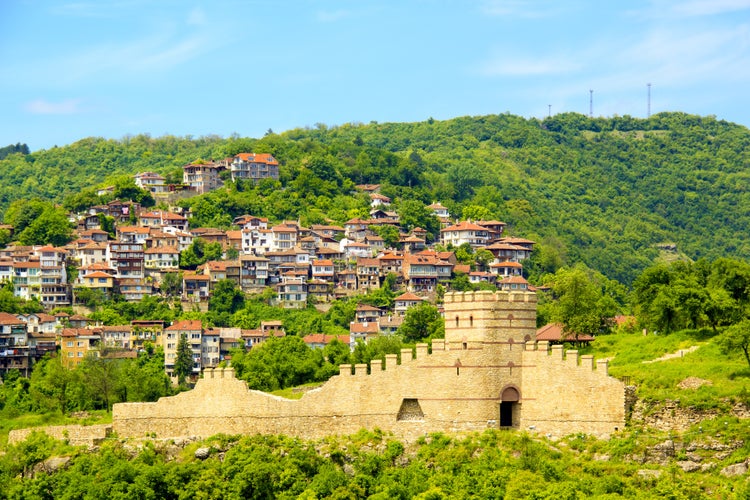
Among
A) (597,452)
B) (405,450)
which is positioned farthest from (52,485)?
(597,452)

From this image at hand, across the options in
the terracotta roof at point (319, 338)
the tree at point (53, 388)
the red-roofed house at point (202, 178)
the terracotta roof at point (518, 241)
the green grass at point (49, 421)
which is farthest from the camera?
the red-roofed house at point (202, 178)

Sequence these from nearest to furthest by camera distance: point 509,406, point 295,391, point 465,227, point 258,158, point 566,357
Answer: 1. point 566,357
2. point 509,406
3. point 295,391
4. point 465,227
5. point 258,158

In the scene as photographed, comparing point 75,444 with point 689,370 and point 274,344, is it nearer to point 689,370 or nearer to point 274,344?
point 689,370

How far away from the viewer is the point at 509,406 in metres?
56.8

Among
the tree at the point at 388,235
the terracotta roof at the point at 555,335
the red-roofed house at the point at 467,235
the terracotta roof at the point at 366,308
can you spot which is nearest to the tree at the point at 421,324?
the terracotta roof at the point at 366,308

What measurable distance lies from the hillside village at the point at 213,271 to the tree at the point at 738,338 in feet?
186

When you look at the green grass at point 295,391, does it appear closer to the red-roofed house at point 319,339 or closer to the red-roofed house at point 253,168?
the red-roofed house at point 319,339

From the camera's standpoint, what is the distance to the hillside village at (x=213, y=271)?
4680 inches

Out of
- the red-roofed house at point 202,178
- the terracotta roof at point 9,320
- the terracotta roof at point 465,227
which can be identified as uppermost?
the red-roofed house at point 202,178

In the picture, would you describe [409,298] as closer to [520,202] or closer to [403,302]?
[403,302]

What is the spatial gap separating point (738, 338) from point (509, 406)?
9.27 m

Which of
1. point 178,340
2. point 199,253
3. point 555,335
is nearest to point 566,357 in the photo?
point 555,335

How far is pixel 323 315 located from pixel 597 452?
75401 mm

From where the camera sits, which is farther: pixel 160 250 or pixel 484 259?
pixel 484 259
